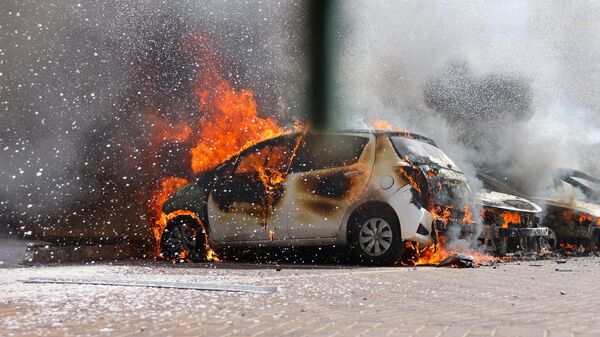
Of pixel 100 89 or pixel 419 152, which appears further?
pixel 100 89

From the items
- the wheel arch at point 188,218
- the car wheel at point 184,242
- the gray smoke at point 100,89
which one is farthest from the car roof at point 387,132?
the gray smoke at point 100,89

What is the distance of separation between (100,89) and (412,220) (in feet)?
26.5

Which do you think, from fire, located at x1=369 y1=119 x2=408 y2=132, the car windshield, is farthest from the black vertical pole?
the car windshield

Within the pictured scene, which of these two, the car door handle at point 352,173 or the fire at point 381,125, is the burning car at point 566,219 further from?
the car door handle at point 352,173

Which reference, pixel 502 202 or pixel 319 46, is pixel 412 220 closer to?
pixel 502 202

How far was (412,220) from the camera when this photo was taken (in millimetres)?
8875

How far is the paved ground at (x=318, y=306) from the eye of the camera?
13.3 feet

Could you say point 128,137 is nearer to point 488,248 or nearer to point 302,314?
point 488,248

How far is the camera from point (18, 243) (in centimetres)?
1029

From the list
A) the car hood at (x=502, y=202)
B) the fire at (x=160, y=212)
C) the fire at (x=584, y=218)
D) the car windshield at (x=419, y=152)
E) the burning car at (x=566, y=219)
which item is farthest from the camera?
the fire at (x=584, y=218)

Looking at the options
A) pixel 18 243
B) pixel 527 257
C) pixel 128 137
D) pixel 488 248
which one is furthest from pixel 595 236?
pixel 18 243

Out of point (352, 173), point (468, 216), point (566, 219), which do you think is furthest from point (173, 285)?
point (566, 219)

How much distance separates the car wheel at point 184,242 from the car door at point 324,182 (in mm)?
1463

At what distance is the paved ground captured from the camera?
4059 mm
